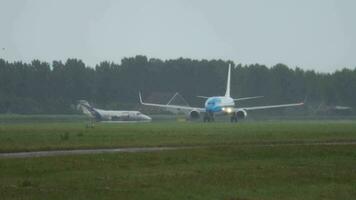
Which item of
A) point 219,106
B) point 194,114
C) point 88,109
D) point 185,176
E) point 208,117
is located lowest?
point 185,176

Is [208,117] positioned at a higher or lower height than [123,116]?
lower

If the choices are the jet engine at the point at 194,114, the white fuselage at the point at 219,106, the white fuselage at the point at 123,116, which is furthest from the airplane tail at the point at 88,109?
the white fuselage at the point at 219,106

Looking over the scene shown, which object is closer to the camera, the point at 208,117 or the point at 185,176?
the point at 185,176

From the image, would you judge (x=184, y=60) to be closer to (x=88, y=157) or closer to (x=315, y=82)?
(x=315, y=82)

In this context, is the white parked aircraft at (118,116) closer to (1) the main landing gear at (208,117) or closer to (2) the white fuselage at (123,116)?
(2) the white fuselage at (123,116)

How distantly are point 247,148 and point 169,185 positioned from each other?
1398cm

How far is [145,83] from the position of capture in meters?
172

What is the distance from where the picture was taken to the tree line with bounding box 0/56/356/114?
15112 cm

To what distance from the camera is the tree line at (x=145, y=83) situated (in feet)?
496

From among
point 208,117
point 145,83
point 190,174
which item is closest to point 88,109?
point 208,117

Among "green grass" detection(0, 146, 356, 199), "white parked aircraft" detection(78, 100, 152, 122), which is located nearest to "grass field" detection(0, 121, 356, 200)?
"green grass" detection(0, 146, 356, 199)

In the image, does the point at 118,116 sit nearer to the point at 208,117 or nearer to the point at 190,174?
the point at 208,117

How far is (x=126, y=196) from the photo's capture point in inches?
705

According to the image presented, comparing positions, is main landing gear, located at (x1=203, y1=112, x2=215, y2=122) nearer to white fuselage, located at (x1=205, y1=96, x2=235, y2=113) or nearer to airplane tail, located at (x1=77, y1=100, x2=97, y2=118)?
white fuselage, located at (x1=205, y1=96, x2=235, y2=113)
